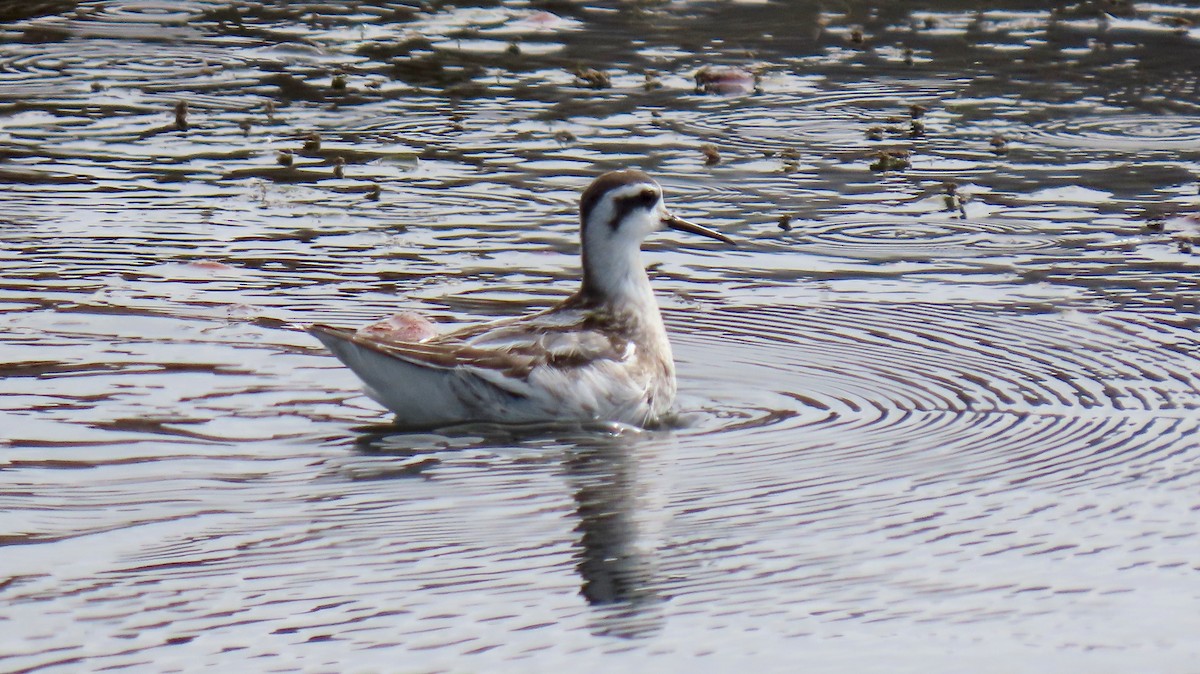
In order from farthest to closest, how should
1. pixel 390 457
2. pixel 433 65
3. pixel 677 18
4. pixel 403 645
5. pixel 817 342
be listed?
1. pixel 677 18
2. pixel 433 65
3. pixel 817 342
4. pixel 390 457
5. pixel 403 645

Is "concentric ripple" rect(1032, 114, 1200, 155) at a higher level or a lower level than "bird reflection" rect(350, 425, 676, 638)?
higher

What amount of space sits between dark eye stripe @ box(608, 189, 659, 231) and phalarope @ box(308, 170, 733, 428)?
0.05 meters

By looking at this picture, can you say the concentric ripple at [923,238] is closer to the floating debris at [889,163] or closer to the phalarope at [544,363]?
the floating debris at [889,163]

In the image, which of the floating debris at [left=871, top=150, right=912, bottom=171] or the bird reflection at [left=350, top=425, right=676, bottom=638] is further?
the floating debris at [left=871, top=150, right=912, bottom=171]

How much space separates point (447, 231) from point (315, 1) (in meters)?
8.74

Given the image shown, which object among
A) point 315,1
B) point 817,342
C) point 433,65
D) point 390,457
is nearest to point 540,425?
point 390,457

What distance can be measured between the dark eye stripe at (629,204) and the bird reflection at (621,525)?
54.5 inches

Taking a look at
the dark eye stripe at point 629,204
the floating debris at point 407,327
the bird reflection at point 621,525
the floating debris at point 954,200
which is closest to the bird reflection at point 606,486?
the bird reflection at point 621,525

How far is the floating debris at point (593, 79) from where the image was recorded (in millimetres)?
17609

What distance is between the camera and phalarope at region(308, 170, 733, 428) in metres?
9.19

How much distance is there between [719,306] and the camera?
11.5m

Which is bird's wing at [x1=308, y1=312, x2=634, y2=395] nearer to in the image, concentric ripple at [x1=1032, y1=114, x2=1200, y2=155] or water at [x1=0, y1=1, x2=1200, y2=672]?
water at [x1=0, y1=1, x2=1200, y2=672]

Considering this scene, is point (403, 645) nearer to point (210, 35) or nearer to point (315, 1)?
point (210, 35)

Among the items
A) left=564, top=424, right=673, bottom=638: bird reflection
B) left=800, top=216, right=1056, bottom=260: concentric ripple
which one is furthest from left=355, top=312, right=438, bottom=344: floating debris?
left=800, top=216, right=1056, bottom=260: concentric ripple
